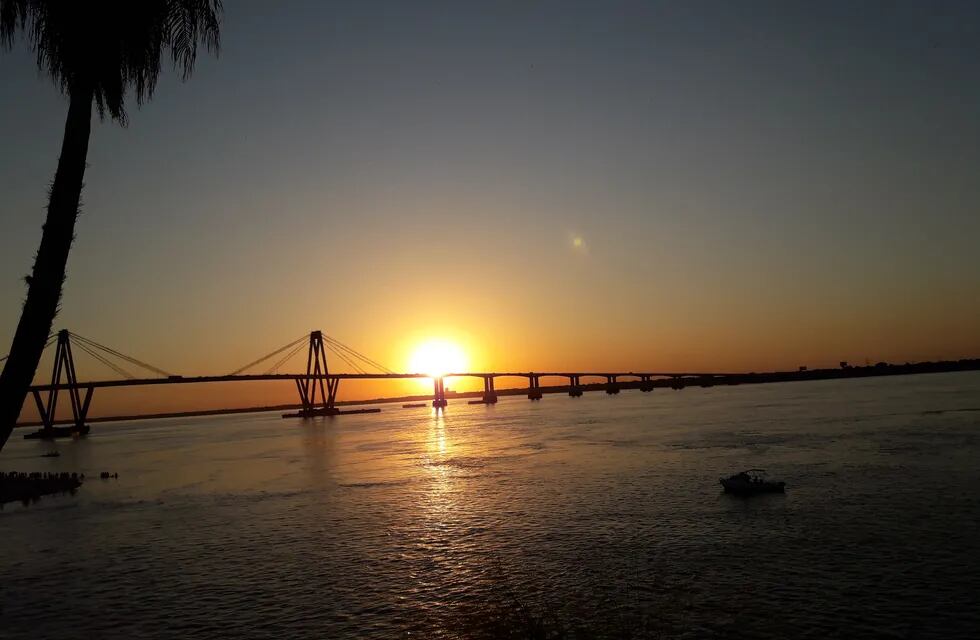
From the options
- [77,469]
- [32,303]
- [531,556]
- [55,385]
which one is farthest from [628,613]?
[55,385]

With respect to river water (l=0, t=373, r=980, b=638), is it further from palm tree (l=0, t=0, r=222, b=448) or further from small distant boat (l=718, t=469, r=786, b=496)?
palm tree (l=0, t=0, r=222, b=448)

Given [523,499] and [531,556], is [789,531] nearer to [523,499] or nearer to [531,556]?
[531,556]

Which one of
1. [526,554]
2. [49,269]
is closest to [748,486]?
[526,554]

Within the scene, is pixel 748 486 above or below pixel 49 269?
below

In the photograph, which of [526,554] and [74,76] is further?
[526,554]

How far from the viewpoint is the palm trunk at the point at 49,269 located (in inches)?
295

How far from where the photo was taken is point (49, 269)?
25.7 ft

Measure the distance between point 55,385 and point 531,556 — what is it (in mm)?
147857

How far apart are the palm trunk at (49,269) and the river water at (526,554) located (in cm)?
1172

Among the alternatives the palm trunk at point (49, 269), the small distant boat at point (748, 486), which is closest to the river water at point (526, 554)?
the small distant boat at point (748, 486)

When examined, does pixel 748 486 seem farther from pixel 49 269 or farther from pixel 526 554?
pixel 49 269

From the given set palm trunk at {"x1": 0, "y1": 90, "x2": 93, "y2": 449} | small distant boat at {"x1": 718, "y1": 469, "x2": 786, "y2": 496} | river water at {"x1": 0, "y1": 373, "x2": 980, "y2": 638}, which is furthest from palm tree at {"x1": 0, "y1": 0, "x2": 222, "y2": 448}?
small distant boat at {"x1": 718, "y1": 469, "x2": 786, "y2": 496}

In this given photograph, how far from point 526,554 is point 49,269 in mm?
19768

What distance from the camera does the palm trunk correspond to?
748 centimetres
